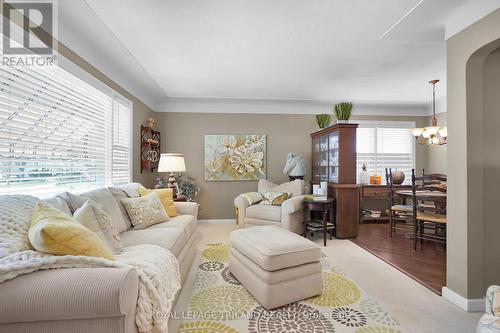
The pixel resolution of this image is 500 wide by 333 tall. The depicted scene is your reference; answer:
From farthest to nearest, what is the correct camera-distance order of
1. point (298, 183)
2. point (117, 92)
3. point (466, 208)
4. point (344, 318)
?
point (298, 183)
point (117, 92)
point (466, 208)
point (344, 318)

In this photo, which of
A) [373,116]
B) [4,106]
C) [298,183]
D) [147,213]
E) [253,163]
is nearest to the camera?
[4,106]

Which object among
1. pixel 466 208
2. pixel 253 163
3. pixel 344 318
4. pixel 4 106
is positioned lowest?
pixel 344 318

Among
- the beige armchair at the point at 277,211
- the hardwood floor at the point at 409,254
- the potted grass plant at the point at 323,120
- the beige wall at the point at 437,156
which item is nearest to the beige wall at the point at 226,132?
the potted grass plant at the point at 323,120

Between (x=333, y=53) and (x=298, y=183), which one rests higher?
(x=333, y=53)

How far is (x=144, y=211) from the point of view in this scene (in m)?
2.65

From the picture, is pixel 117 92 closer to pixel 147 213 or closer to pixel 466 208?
pixel 147 213

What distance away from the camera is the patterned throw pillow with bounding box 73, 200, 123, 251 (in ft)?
5.70

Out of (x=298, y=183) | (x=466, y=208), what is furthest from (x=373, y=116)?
(x=466, y=208)

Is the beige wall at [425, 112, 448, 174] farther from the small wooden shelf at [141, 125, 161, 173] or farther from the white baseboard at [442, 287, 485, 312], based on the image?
the small wooden shelf at [141, 125, 161, 173]

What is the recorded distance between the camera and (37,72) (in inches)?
78.5

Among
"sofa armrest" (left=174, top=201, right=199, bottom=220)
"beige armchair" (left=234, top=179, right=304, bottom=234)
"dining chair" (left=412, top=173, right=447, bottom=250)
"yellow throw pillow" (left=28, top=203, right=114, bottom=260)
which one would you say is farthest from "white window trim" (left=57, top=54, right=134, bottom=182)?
"dining chair" (left=412, top=173, right=447, bottom=250)

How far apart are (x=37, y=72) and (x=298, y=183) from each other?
364 centimetres

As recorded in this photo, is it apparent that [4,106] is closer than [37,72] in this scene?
Yes

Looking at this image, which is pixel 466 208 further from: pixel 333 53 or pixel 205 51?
pixel 205 51
